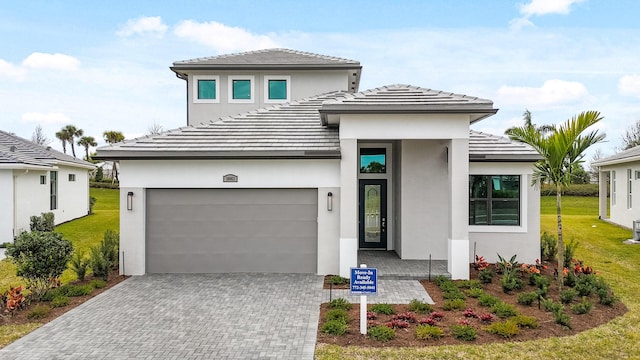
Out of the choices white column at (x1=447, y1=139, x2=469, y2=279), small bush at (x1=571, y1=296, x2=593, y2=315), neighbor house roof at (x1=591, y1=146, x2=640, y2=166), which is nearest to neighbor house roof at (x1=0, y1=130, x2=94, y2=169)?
white column at (x1=447, y1=139, x2=469, y2=279)

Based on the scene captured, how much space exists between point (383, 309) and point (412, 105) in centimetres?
481

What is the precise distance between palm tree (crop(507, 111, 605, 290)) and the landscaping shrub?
10.6 metres

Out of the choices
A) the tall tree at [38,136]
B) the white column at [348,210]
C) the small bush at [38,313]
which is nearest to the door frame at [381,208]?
the white column at [348,210]

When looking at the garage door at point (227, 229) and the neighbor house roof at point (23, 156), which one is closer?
the garage door at point (227, 229)

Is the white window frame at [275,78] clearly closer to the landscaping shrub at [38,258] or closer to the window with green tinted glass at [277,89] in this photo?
the window with green tinted glass at [277,89]

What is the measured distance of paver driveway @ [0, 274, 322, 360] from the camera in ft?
19.0

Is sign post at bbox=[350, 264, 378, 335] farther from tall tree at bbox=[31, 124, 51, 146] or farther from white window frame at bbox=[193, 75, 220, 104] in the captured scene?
tall tree at bbox=[31, 124, 51, 146]

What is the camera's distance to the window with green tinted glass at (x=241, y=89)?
1541 cm

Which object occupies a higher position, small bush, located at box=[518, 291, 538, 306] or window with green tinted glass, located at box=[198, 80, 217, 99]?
window with green tinted glass, located at box=[198, 80, 217, 99]

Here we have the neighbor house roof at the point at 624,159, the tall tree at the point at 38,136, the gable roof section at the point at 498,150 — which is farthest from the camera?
the tall tree at the point at 38,136

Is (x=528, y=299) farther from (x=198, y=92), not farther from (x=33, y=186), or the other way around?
(x=33, y=186)

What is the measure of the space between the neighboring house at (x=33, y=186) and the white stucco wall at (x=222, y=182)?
25.9 feet

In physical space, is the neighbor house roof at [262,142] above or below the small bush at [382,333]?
above

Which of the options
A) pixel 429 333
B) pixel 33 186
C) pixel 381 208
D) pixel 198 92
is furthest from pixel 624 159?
pixel 33 186
